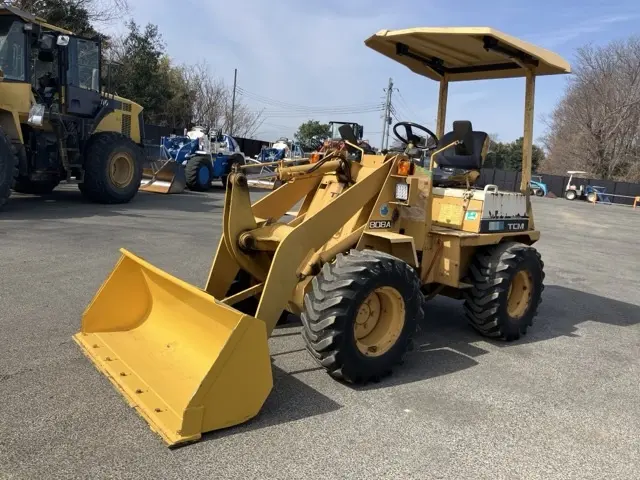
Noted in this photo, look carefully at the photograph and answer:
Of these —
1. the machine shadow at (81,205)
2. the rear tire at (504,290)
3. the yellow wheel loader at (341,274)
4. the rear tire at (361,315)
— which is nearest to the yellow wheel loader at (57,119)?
the machine shadow at (81,205)

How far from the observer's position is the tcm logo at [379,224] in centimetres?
461

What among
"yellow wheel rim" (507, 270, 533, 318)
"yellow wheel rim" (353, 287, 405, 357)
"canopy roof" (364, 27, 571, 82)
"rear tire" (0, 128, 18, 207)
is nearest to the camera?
"yellow wheel rim" (353, 287, 405, 357)

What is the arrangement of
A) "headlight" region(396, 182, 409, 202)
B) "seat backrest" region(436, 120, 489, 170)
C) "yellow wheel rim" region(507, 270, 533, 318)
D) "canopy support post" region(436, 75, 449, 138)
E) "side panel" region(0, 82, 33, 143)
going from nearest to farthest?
1. "headlight" region(396, 182, 409, 202)
2. "yellow wheel rim" region(507, 270, 533, 318)
3. "seat backrest" region(436, 120, 489, 170)
4. "canopy support post" region(436, 75, 449, 138)
5. "side panel" region(0, 82, 33, 143)

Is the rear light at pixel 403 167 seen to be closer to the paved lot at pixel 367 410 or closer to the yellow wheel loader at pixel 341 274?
the yellow wheel loader at pixel 341 274

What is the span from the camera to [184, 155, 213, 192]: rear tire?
18312 millimetres

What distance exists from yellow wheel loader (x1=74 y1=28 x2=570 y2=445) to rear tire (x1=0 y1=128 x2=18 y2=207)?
668 cm

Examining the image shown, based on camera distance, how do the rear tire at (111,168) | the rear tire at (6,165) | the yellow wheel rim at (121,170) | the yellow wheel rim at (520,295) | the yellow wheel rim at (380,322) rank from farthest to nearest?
the yellow wheel rim at (121,170) → the rear tire at (111,168) → the rear tire at (6,165) → the yellow wheel rim at (520,295) → the yellow wheel rim at (380,322)

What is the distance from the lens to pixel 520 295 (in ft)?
18.3

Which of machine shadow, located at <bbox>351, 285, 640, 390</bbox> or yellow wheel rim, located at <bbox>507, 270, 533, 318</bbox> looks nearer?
machine shadow, located at <bbox>351, 285, 640, 390</bbox>

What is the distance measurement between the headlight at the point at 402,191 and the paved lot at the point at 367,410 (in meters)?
1.33

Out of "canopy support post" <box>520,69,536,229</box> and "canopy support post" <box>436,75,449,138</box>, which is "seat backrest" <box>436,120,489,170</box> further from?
"canopy support post" <box>436,75,449,138</box>

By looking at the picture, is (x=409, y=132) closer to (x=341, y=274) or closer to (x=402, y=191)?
(x=402, y=191)

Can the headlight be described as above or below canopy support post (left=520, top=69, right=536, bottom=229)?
below

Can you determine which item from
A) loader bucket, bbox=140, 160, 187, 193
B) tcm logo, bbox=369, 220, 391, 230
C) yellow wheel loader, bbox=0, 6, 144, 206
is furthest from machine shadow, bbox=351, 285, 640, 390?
loader bucket, bbox=140, 160, 187, 193
